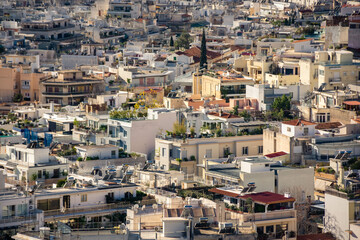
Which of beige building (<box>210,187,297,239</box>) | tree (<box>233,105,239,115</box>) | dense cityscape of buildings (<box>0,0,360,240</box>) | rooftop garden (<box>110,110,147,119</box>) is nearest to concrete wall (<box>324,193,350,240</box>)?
dense cityscape of buildings (<box>0,0,360,240</box>)

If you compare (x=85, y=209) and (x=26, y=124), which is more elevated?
(x=85, y=209)

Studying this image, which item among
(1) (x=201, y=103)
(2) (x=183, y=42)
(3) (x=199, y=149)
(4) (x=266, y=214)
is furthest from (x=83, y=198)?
(2) (x=183, y=42)

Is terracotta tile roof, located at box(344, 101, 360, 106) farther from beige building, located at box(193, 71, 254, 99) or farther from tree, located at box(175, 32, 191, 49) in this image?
tree, located at box(175, 32, 191, 49)

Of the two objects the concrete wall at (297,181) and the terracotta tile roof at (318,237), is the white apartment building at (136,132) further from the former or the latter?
the terracotta tile roof at (318,237)

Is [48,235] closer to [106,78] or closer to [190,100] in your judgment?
[190,100]

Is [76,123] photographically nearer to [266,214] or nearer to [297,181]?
[297,181]

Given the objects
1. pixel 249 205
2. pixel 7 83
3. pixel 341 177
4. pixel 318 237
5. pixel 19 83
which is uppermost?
pixel 249 205
